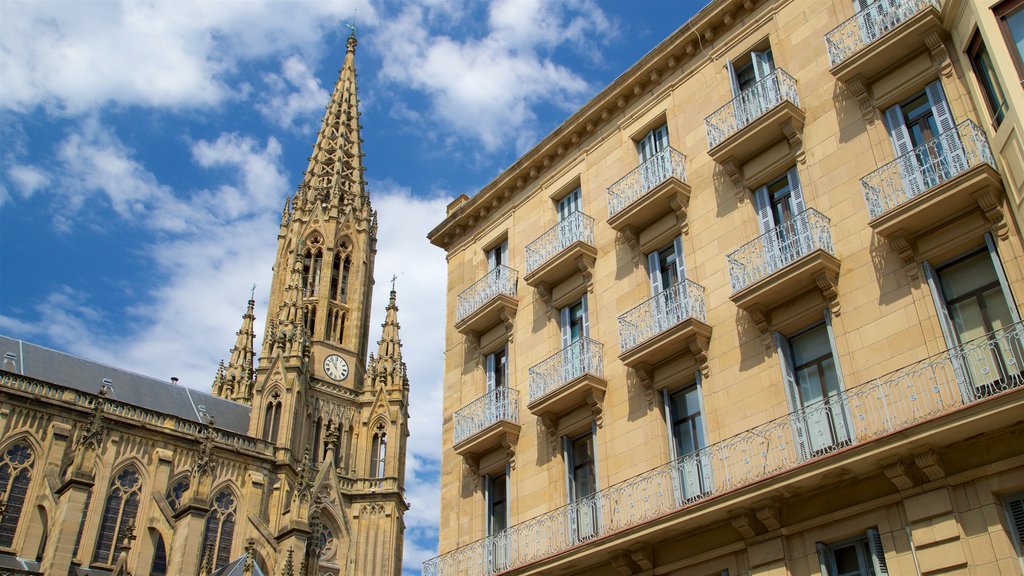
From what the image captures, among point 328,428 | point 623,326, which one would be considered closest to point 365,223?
point 328,428

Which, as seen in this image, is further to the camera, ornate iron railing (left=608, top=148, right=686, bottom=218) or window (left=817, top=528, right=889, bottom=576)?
ornate iron railing (left=608, top=148, right=686, bottom=218)

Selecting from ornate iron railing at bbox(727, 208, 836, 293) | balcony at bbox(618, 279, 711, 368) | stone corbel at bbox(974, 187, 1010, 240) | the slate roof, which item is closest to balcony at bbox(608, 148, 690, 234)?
balcony at bbox(618, 279, 711, 368)

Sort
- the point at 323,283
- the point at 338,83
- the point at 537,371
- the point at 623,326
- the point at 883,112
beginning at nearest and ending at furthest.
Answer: the point at 883,112, the point at 623,326, the point at 537,371, the point at 323,283, the point at 338,83

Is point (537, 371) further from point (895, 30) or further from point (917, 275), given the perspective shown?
point (895, 30)

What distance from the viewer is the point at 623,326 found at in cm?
1625

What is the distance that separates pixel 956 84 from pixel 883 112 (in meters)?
1.21

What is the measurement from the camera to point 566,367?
56.5 feet

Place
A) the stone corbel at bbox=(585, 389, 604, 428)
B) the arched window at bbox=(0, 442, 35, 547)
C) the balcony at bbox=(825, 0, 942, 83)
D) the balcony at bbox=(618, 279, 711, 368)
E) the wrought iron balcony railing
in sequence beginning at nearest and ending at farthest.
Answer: the balcony at bbox=(825, 0, 942, 83) < the balcony at bbox=(618, 279, 711, 368) < the stone corbel at bbox=(585, 389, 604, 428) < the wrought iron balcony railing < the arched window at bbox=(0, 442, 35, 547)

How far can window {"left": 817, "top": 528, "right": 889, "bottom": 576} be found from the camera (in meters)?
11.2

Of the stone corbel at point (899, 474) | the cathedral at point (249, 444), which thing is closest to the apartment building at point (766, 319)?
the stone corbel at point (899, 474)

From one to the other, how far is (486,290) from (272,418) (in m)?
37.0

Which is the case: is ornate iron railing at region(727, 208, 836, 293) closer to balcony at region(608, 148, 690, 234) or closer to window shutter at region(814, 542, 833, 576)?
balcony at region(608, 148, 690, 234)

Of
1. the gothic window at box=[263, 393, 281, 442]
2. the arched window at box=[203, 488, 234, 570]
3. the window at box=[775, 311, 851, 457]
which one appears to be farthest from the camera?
the gothic window at box=[263, 393, 281, 442]

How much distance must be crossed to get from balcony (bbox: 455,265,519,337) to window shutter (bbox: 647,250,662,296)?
377cm
